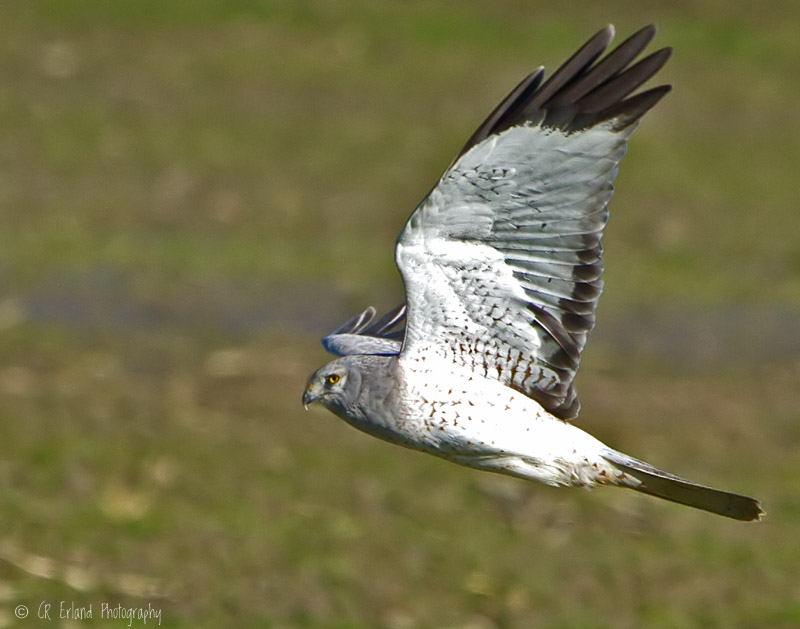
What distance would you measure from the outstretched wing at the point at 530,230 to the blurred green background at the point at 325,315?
2.79 metres

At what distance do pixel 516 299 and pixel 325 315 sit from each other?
780cm

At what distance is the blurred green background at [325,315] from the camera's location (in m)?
9.14

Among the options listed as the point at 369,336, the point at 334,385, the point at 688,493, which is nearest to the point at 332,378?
the point at 334,385

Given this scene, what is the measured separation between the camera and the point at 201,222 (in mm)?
15984

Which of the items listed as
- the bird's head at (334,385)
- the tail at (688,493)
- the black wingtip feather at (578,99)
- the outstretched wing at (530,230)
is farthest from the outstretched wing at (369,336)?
the black wingtip feather at (578,99)

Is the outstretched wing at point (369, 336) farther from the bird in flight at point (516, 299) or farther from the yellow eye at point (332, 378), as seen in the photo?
the bird in flight at point (516, 299)

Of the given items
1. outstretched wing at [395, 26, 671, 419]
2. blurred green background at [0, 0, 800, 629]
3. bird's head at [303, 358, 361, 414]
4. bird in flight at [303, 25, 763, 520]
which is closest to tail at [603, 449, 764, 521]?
bird in flight at [303, 25, 763, 520]

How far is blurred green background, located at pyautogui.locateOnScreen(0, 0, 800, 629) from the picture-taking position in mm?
9141

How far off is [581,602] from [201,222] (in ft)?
26.4

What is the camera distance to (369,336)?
7551 millimetres

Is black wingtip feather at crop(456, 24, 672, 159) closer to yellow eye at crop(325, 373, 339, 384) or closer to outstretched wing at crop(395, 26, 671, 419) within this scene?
outstretched wing at crop(395, 26, 671, 419)

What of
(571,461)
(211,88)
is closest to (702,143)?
(211,88)

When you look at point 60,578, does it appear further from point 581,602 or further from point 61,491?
point 581,602

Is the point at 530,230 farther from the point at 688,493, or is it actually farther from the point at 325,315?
the point at 325,315
